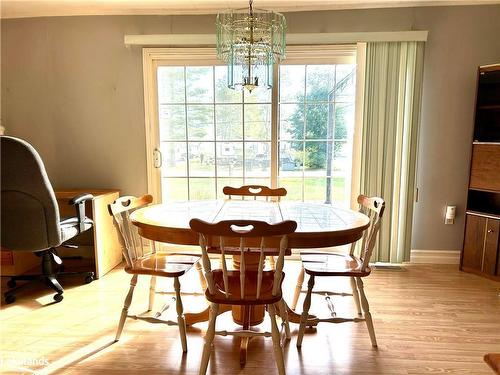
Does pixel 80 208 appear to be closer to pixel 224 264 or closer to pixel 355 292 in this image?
pixel 224 264

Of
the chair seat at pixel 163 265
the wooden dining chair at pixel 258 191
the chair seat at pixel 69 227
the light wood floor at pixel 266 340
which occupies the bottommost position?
the light wood floor at pixel 266 340

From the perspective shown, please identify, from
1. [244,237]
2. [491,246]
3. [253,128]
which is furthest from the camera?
[253,128]

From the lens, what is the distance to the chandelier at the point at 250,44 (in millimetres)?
1784

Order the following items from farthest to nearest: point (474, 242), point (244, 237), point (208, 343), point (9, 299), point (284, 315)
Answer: point (474, 242) < point (9, 299) < point (284, 315) < point (208, 343) < point (244, 237)

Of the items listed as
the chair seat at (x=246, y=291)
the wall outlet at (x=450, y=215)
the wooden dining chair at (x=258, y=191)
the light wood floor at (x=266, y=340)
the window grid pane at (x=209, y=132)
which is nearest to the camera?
the chair seat at (x=246, y=291)

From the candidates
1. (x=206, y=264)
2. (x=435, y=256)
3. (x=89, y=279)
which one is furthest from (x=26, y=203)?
(x=435, y=256)

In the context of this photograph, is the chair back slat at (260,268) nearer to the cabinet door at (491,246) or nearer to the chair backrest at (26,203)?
the chair backrest at (26,203)

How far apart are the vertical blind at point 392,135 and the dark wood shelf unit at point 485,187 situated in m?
0.46

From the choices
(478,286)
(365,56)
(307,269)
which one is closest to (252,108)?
(365,56)

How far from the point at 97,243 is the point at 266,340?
163 cm

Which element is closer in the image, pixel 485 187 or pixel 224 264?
pixel 224 264

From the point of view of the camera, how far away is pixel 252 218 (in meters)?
1.82

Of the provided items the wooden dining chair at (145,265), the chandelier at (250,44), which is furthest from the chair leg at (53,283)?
the chandelier at (250,44)

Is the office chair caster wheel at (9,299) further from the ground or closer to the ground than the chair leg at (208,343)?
closer to the ground
